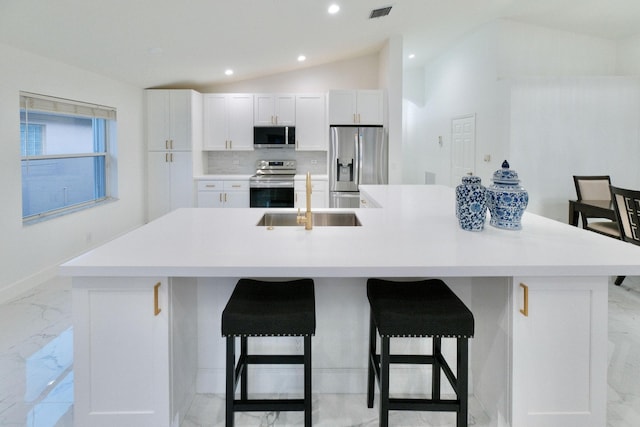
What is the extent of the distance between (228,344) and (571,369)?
4.44ft

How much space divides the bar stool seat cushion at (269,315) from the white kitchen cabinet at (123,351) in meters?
0.27

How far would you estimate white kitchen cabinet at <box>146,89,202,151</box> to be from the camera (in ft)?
21.2

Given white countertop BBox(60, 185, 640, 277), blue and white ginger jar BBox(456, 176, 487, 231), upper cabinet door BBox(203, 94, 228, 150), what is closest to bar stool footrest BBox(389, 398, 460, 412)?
white countertop BBox(60, 185, 640, 277)

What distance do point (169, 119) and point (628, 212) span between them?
5.77 m

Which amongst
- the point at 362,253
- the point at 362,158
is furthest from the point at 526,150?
the point at 362,253

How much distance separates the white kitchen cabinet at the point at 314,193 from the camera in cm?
650

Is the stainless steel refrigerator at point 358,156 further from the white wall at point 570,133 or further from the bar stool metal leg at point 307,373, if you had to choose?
the bar stool metal leg at point 307,373

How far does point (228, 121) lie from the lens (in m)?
6.77

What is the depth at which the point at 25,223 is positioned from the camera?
3.99 m

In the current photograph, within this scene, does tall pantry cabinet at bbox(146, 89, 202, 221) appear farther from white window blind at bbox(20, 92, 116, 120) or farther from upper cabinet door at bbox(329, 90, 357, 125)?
upper cabinet door at bbox(329, 90, 357, 125)

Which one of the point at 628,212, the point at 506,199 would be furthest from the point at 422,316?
the point at 628,212

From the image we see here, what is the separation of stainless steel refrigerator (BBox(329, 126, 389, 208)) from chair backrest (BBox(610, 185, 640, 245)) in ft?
9.95

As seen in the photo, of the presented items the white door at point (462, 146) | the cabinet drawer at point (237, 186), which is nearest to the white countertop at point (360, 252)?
the cabinet drawer at point (237, 186)

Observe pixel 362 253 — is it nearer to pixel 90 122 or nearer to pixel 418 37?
pixel 90 122
